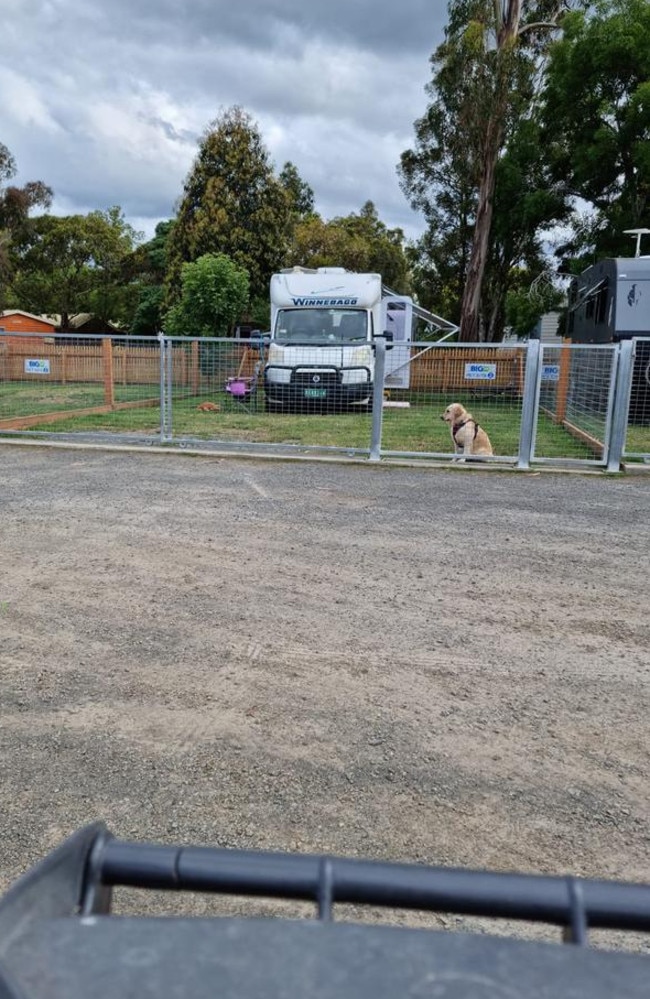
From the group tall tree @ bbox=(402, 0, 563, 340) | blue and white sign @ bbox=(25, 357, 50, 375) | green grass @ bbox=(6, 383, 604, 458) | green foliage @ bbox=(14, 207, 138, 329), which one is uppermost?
tall tree @ bbox=(402, 0, 563, 340)

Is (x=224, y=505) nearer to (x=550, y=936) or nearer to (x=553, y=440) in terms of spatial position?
(x=550, y=936)

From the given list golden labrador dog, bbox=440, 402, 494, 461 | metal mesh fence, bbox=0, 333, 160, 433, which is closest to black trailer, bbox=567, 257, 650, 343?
golden labrador dog, bbox=440, 402, 494, 461

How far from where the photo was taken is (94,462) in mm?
9656

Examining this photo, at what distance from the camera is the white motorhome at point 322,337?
1374cm

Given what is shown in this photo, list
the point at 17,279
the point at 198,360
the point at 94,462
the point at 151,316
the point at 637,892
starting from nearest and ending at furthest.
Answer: the point at 637,892 < the point at 94,462 < the point at 198,360 < the point at 151,316 < the point at 17,279

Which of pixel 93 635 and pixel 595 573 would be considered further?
pixel 595 573

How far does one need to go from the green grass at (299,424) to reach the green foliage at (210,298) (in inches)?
368

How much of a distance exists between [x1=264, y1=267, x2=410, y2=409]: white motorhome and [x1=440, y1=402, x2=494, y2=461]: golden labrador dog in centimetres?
373

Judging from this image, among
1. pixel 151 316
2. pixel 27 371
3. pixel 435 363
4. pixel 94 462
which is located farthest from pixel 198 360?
pixel 151 316

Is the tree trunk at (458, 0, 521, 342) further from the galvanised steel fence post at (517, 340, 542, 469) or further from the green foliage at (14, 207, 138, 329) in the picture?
the green foliage at (14, 207, 138, 329)

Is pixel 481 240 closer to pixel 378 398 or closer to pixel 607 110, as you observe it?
pixel 607 110

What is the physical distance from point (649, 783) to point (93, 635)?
9.27 ft

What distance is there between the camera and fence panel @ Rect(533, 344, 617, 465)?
9.66 m

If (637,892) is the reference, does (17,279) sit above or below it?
above
